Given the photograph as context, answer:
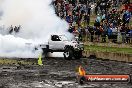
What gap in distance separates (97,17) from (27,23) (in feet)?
20.3

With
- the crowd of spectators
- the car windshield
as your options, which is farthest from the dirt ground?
the crowd of spectators

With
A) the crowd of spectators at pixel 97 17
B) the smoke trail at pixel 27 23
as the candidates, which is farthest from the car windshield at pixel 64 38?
the crowd of spectators at pixel 97 17

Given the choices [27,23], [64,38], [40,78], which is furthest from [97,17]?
[40,78]

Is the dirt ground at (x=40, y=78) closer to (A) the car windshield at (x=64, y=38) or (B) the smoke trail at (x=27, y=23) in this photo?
(A) the car windshield at (x=64, y=38)

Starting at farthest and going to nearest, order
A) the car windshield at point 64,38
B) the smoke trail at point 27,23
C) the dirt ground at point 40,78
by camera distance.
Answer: the smoke trail at point 27,23
the car windshield at point 64,38
the dirt ground at point 40,78

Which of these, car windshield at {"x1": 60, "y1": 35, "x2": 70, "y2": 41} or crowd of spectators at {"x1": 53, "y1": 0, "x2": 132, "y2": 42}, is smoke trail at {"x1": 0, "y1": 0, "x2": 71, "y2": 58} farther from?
crowd of spectators at {"x1": 53, "y1": 0, "x2": 132, "y2": 42}

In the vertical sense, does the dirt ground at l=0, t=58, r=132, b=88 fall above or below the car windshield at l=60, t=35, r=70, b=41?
below

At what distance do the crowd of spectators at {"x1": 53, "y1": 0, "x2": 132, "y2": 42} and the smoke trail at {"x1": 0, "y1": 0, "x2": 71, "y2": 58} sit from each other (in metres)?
1.79

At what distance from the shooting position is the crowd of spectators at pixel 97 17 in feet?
117

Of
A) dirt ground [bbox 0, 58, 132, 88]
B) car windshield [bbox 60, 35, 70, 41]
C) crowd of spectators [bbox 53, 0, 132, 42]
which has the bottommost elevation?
dirt ground [bbox 0, 58, 132, 88]

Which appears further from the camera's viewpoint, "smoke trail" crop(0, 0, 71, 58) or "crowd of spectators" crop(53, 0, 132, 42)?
"smoke trail" crop(0, 0, 71, 58)

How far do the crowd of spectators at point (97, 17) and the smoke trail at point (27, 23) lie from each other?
70.6 inches

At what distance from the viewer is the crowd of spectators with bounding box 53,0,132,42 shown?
35.7 meters

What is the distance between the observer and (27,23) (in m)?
40.2
